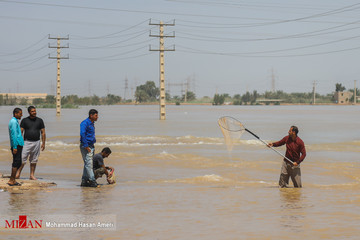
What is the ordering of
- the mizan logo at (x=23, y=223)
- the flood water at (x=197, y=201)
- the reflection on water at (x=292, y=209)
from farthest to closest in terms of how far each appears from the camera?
the reflection on water at (x=292, y=209)
the mizan logo at (x=23, y=223)
the flood water at (x=197, y=201)

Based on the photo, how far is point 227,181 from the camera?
17.4 m

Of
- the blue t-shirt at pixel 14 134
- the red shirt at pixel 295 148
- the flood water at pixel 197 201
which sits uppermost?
the blue t-shirt at pixel 14 134

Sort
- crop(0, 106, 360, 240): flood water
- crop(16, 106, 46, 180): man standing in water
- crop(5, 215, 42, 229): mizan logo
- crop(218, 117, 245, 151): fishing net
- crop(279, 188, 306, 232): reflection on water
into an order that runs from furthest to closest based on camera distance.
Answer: crop(218, 117, 245, 151): fishing net → crop(16, 106, 46, 180): man standing in water → crop(279, 188, 306, 232): reflection on water → crop(5, 215, 42, 229): mizan logo → crop(0, 106, 360, 240): flood water

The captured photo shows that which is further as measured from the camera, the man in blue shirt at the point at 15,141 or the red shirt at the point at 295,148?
the red shirt at the point at 295,148

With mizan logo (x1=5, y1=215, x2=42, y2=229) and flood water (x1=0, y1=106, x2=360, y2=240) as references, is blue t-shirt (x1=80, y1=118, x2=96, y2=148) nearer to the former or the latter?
flood water (x1=0, y1=106, x2=360, y2=240)

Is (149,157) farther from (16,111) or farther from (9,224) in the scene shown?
(9,224)

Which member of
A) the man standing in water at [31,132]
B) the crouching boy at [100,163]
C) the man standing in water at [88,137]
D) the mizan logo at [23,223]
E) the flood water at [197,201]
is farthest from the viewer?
the crouching boy at [100,163]

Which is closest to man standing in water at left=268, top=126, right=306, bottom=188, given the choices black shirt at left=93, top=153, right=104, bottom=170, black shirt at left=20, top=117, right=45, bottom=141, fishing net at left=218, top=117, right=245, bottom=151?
fishing net at left=218, top=117, right=245, bottom=151

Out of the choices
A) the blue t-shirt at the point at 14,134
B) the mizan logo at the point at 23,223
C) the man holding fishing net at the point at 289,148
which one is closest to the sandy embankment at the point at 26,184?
the blue t-shirt at the point at 14,134

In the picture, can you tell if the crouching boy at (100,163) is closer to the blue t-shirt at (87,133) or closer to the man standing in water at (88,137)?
the man standing in water at (88,137)

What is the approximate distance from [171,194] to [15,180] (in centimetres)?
382

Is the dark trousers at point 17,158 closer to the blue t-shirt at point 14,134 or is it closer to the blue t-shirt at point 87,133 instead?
the blue t-shirt at point 14,134

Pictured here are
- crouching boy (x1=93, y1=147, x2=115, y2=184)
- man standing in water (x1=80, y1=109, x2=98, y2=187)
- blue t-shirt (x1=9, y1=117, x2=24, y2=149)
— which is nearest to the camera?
blue t-shirt (x1=9, y1=117, x2=24, y2=149)

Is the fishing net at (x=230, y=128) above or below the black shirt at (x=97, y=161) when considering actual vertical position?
above
